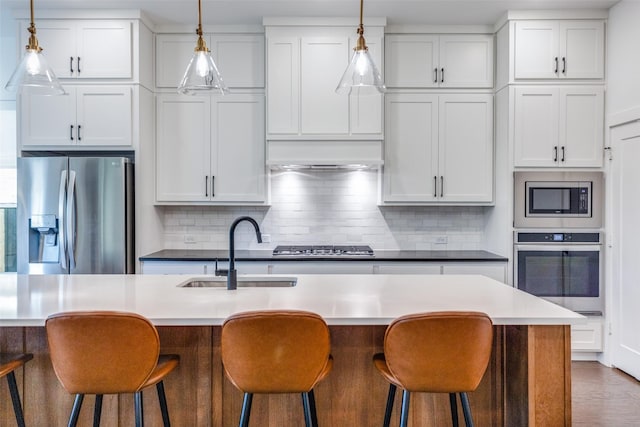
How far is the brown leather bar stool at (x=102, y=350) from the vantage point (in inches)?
61.5

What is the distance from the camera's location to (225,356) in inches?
63.7

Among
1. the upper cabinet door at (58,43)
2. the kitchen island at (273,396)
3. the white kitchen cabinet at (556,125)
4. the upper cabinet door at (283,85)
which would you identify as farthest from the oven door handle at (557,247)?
the upper cabinet door at (58,43)

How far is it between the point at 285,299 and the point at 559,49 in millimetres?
3294

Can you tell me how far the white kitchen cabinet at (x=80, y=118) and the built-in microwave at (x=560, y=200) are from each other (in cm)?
329

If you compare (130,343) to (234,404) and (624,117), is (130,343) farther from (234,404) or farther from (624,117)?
(624,117)

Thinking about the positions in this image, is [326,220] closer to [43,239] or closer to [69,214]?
[69,214]

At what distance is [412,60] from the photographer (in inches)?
157

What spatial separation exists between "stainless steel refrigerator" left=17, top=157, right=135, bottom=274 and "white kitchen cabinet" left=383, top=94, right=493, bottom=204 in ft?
7.57

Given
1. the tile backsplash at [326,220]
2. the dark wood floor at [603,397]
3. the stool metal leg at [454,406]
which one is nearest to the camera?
the stool metal leg at [454,406]

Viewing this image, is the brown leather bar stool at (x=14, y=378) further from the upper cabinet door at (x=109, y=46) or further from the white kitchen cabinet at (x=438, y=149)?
the white kitchen cabinet at (x=438, y=149)

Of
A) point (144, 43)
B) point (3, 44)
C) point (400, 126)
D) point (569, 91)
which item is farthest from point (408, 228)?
point (3, 44)

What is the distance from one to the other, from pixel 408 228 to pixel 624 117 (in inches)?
76.7

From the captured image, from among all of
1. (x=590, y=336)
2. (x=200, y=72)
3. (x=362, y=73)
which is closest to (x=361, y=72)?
(x=362, y=73)

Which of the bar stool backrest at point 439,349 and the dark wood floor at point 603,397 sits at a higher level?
the bar stool backrest at point 439,349
